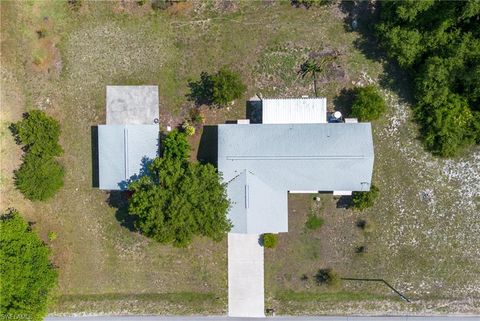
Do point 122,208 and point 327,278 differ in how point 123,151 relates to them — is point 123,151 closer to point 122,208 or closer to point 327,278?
point 122,208

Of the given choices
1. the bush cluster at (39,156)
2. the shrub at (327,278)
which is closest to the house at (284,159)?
the shrub at (327,278)

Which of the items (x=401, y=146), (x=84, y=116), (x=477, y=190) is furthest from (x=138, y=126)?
(x=477, y=190)

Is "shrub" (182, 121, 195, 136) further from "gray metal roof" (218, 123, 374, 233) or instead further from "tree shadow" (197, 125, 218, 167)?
"gray metal roof" (218, 123, 374, 233)

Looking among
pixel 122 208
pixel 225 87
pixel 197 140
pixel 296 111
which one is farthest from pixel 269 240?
pixel 225 87

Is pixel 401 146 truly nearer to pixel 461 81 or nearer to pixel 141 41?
pixel 461 81

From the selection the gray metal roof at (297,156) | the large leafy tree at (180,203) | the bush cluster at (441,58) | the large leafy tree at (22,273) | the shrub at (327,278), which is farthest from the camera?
the shrub at (327,278)

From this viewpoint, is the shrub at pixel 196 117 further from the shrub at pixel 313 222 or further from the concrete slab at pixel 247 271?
Result: the shrub at pixel 313 222
